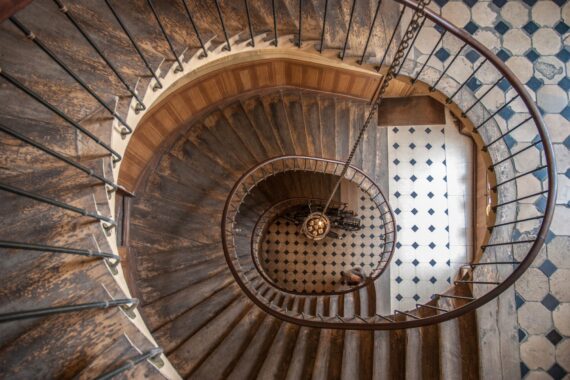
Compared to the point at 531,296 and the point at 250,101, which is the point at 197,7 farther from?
the point at 531,296

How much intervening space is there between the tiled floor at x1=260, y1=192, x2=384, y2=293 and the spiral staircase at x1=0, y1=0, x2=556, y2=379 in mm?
1070

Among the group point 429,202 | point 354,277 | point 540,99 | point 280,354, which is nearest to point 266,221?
point 354,277

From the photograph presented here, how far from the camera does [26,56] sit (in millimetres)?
2092

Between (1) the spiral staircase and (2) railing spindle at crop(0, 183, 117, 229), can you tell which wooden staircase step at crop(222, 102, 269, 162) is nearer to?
(1) the spiral staircase

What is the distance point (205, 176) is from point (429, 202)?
3644 mm

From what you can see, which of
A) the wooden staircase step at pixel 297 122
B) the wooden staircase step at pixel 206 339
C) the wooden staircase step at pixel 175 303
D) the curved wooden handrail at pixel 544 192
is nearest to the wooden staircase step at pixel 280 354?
the wooden staircase step at pixel 206 339

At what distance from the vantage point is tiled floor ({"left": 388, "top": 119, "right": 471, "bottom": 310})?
6.01 metres

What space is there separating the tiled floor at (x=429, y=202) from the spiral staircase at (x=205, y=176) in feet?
1.20

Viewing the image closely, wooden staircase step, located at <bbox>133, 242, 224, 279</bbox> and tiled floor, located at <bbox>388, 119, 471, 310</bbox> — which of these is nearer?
wooden staircase step, located at <bbox>133, 242, 224, 279</bbox>

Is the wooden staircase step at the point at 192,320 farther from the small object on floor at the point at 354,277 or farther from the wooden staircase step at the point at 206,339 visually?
the small object on floor at the point at 354,277

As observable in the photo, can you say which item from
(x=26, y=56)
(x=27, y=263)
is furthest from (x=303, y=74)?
(x=27, y=263)

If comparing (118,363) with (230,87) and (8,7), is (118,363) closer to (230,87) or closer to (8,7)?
(8,7)

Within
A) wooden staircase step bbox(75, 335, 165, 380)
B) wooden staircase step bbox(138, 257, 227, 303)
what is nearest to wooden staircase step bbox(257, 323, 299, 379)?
wooden staircase step bbox(138, 257, 227, 303)

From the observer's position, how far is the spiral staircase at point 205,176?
72.8 inches
